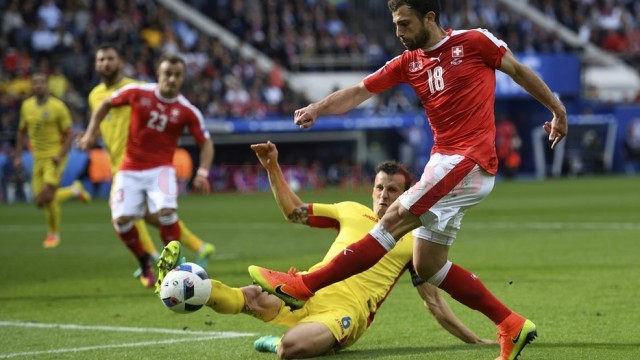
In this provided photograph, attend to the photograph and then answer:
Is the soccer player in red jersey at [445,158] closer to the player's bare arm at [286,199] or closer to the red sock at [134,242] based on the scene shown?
the player's bare arm at [286,199]

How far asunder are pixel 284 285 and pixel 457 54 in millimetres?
1793

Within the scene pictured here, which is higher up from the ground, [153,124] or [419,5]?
[419,5]

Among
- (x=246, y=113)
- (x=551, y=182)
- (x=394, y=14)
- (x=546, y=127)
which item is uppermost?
(x=394, y=14)

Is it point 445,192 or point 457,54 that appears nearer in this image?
point 445,192

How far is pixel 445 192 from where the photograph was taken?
277 inches

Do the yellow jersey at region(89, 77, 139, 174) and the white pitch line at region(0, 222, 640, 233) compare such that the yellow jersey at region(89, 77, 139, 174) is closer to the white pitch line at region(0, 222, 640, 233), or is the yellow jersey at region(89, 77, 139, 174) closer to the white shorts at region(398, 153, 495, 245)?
the white shorts at region(398, 153, 495, 245)

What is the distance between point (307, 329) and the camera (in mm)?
7398

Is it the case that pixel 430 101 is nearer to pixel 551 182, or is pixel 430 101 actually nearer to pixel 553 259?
pixel 553 259

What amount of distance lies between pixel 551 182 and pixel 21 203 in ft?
52.5

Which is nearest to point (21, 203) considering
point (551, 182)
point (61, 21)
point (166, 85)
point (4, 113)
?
point (4, 113)

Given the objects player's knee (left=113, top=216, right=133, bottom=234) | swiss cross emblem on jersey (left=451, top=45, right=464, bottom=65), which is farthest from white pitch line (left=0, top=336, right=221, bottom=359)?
player's knee (left=113, top=216, right=133, bottom=234)

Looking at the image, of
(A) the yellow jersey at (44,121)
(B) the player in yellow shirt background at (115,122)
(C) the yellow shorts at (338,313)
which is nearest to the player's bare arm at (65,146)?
(A) the yellow jersey at (44,121)

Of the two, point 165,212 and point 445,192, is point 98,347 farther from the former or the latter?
point 165,212

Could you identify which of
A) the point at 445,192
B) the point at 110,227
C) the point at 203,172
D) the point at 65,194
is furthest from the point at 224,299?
the point at 110,227
